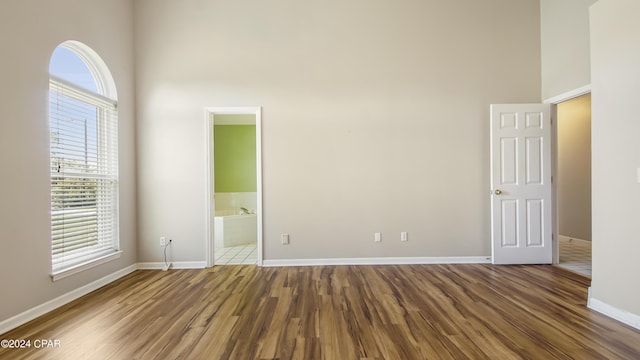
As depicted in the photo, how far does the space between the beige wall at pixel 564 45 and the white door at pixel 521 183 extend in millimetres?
359

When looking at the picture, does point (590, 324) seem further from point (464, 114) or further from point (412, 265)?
point (464, 114)

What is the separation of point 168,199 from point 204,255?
0.92 m

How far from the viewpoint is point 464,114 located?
3.91m

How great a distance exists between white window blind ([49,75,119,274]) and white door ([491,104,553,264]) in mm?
4941

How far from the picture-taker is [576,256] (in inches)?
164

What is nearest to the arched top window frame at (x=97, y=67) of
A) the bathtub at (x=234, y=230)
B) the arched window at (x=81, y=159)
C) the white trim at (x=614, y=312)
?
the arched window at (x=81, y=159)

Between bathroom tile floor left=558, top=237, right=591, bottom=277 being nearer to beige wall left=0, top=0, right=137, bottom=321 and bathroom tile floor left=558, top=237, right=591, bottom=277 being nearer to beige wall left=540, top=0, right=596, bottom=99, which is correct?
beige wall left=540, top=0, right=596, bottom=99

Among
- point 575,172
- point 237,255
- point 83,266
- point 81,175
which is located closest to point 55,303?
point 83,266

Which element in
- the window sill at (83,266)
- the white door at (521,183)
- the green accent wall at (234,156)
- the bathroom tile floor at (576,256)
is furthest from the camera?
the green accent wall at (234,156)

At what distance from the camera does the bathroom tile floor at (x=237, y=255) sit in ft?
13.6

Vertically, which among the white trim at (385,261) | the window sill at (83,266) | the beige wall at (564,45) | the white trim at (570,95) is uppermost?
the beige wall at (564,45)

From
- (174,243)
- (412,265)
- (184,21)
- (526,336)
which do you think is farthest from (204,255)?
(526,336)

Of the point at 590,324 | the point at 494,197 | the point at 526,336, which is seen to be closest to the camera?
the point at 526,336

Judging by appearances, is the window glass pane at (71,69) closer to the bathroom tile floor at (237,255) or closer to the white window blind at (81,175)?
the white window blind at (81,175)
